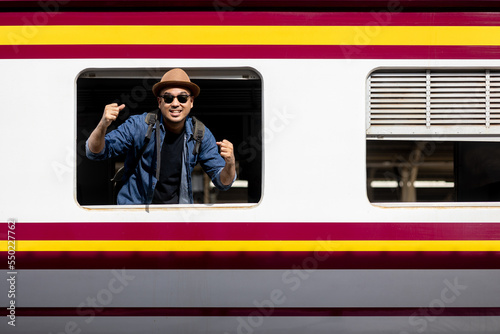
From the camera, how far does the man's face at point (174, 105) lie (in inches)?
117

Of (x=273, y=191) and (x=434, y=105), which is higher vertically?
(x=434, y=105)

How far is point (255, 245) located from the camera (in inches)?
117

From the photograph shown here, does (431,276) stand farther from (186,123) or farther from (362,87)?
(186,123)

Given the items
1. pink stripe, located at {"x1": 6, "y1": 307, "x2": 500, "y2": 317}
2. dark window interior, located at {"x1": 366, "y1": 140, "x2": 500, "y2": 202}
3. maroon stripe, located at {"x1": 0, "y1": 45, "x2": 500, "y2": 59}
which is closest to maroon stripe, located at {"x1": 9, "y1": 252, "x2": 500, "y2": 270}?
pink stripe, located at {"x1": 6, "y1": 307, "x2": 500, "y2": 317}

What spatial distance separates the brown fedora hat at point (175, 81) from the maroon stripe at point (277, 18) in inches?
10.9

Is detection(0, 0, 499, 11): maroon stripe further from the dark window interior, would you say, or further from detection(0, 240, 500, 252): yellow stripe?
detection(0, 240, 500, 252): yellow stripe

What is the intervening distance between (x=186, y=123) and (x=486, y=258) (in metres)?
1.76

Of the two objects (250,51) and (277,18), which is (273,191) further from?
(277,18)

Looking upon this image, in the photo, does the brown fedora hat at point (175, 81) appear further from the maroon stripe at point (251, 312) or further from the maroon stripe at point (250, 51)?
the maroon stripe at point (251, 312)

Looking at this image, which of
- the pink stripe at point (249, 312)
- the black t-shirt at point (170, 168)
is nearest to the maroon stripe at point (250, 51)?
the black t-shirt at point (170, 168)

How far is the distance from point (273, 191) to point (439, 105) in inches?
39.6

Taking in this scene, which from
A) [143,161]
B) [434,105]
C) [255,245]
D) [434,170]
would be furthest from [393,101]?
[434,170]

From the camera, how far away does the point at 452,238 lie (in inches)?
117

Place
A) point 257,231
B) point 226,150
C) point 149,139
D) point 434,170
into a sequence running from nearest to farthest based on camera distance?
1. point 226,150
2. point 257,231
3. point 149,139
4. point 434,170
